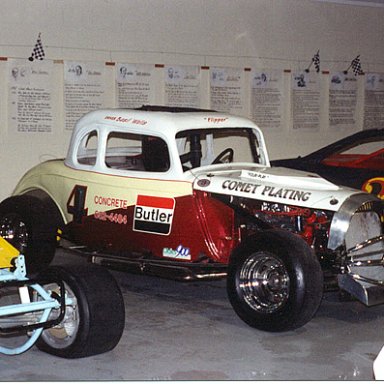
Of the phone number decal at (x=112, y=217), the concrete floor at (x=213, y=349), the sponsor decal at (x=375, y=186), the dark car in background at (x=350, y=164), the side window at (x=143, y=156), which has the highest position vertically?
the side window at (x=143, y=156)

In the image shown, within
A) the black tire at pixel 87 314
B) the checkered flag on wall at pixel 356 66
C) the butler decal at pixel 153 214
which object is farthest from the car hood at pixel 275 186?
the checkered flag on wall at pixel 356 66

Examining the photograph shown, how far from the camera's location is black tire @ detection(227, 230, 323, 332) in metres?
6.26

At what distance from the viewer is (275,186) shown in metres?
6.89

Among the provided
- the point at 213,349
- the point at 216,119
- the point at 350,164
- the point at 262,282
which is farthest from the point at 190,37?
the point at 213,349

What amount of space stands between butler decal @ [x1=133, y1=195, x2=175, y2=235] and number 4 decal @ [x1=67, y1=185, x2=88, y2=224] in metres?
0.64

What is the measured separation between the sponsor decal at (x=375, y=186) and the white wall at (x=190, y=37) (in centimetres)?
332

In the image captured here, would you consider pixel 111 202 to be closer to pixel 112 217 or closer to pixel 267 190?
pixel 112 217

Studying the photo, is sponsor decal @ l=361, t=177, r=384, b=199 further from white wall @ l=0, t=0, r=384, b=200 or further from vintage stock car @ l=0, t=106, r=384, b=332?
white wall @ l=0, t=0, r=384, b=200

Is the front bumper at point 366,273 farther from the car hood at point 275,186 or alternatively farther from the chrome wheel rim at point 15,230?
the chrome wheel rim at point 15,230

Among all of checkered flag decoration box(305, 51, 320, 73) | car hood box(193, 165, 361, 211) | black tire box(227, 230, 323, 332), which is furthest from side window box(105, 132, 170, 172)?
checkered flag decoration box(305, 51, 320, 73)

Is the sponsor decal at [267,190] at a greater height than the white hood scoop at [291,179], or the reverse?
the white hood scoop at [291,179]

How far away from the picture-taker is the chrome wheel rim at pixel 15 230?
26.3 ft

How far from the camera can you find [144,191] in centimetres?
738

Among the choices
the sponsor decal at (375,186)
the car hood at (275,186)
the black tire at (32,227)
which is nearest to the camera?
the car hood at (275,186)
